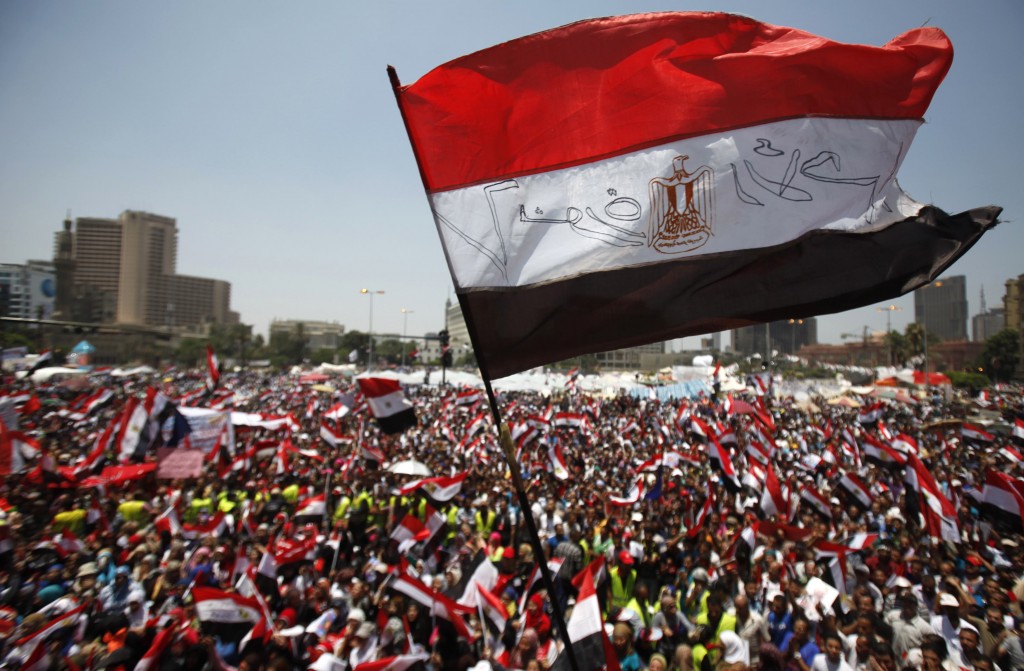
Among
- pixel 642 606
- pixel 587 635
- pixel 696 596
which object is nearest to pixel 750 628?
pixel 696 596

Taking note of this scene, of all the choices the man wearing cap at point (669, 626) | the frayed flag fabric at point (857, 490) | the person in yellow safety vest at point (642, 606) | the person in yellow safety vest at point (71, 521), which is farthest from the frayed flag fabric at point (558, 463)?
the person in yellow safety vest at point (71, 521)

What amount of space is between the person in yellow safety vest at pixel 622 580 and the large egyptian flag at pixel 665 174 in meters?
5.86

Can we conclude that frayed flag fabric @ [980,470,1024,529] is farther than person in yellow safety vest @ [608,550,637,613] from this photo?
No

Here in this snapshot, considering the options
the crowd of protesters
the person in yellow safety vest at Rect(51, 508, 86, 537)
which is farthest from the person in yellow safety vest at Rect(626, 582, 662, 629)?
the person in yellow safety vest at Rect(51, 508, 86, 537)

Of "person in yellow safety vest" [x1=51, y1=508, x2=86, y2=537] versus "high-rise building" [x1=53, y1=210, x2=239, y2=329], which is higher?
"high-rise building" [x1=53, y1=210, x2=239, y2=329]

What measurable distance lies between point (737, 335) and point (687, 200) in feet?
629

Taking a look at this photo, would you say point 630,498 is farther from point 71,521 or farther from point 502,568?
point 71,521

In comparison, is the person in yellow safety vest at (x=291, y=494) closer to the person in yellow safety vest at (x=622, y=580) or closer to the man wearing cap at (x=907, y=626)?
the person in yellow safety vest at (x=622, y=580)

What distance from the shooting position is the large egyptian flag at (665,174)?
3230 mm

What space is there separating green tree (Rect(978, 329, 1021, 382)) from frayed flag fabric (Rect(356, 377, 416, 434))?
287 ft

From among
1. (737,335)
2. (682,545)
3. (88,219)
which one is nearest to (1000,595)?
(682,545)

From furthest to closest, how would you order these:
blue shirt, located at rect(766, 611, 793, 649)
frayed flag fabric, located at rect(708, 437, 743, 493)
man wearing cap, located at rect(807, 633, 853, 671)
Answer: frayed flag fabric, located at rect(708, 437, 743, 493)
blue shirt, located at rect(766, 611, 793, 649)
man wearing cap, located at rect(807, 633, 853, 671)

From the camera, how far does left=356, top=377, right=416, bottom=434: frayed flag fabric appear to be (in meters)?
12.0

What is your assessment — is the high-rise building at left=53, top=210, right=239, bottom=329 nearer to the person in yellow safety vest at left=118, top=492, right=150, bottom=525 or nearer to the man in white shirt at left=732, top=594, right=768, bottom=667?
the person in yellow safety vest at left=118, top=492, right=150, bottom=525
